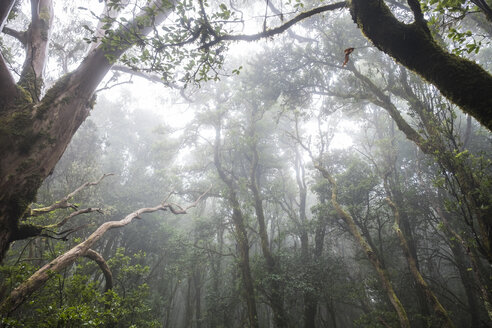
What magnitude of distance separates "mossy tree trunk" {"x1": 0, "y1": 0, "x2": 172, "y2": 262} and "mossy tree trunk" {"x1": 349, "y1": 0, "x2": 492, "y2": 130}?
2808 millimetres

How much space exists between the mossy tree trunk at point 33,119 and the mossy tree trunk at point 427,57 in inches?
111

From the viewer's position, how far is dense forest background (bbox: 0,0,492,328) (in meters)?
4.66

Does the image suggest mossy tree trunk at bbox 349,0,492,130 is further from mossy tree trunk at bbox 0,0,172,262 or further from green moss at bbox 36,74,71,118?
green moss at bbox 36,74,71,118

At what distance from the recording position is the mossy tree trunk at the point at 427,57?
5.59 ft

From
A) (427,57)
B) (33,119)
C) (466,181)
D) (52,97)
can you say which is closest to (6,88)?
(52,97)

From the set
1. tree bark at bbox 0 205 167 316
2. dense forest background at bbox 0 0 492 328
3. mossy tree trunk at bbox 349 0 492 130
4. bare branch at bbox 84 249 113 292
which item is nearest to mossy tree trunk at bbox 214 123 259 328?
dense forest background at bbox 0 0 492 328

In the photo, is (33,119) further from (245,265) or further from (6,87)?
(245,265)

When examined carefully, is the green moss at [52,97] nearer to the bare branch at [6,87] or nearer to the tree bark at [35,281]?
the bare branch at [6,87]

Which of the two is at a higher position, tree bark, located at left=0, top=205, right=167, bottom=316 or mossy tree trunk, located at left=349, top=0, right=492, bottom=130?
mossy tree trunk, located at left=349, top=0, right=492, bottom=130

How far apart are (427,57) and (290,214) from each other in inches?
497

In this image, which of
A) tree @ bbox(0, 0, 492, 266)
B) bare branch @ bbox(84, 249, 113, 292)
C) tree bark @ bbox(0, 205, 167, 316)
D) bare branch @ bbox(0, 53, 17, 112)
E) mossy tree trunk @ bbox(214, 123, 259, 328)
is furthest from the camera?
mossy tree trunk @ bbox(214, 123, 259, 328)

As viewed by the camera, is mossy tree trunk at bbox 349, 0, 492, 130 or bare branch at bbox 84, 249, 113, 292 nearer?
mossy tree trunk at bbox 349, 0, 492, 130

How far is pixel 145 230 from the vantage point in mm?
15938

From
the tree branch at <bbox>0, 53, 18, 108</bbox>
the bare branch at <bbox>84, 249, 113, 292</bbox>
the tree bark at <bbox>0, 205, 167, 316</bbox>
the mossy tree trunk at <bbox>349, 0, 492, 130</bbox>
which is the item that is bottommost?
the tree bark at <bbox>0, 205, 167, 316</bbox>
